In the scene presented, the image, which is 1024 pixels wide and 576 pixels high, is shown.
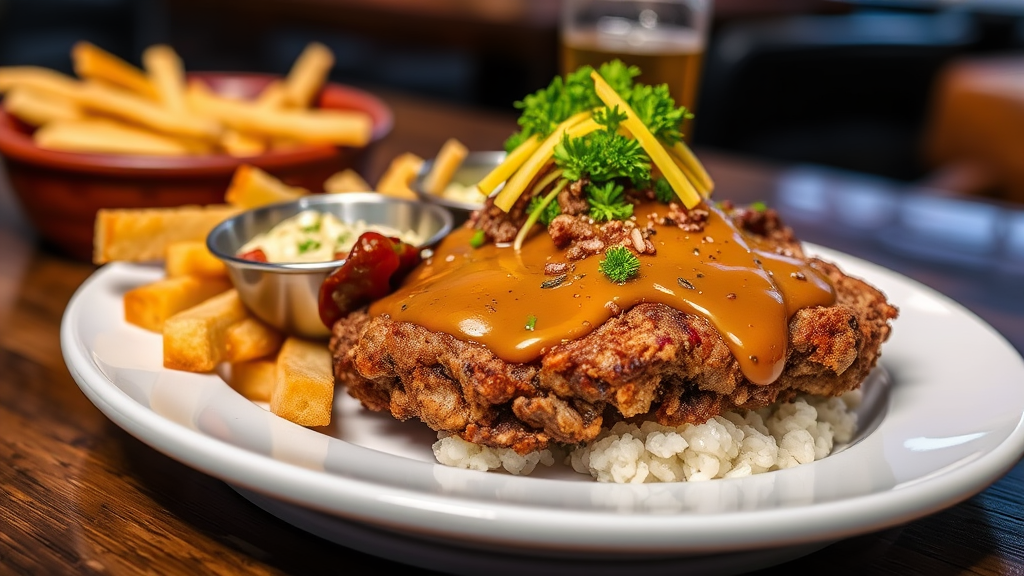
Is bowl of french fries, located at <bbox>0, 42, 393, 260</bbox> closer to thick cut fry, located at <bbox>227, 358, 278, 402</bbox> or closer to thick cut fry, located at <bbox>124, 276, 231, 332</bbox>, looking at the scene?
thick cut fry, located at <bbox>124, 276, 231, 332</bbox>

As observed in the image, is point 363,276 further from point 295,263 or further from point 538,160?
point 538,160

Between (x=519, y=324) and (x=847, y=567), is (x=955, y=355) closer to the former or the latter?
(x=847, y=567)

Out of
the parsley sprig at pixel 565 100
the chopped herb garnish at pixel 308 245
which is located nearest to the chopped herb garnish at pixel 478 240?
the parsley sprig at pixel 565 100

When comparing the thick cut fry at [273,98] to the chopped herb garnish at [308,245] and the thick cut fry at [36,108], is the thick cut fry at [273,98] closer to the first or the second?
the thick cut fry at [36,108]

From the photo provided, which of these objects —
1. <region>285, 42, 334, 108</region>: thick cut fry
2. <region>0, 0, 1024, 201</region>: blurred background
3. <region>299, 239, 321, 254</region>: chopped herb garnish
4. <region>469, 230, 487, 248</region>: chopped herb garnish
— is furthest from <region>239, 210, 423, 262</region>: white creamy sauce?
<region>0, 0, 1024, 201</region>: blurred background

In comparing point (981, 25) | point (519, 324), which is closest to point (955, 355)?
point (519, 324)
